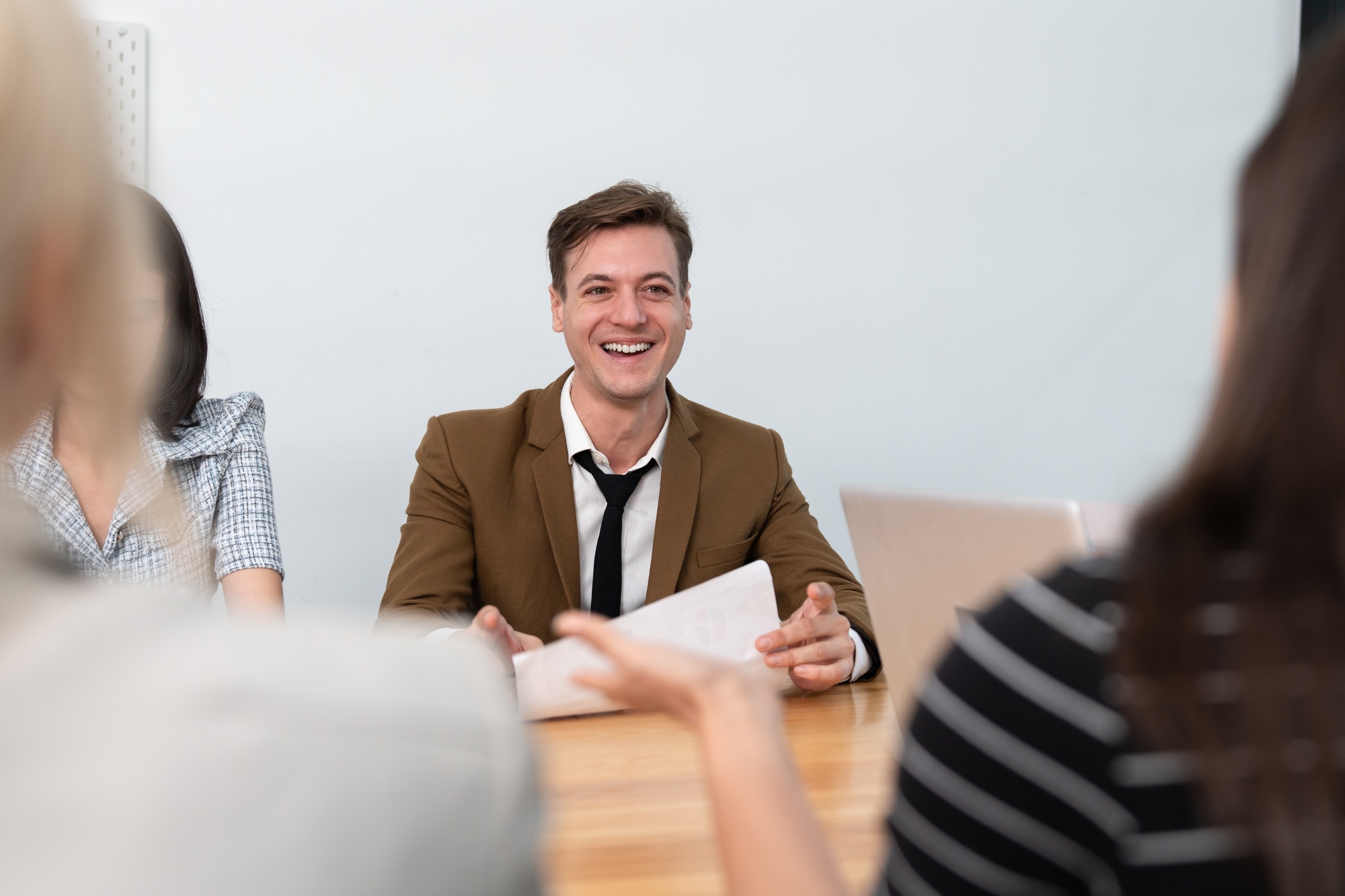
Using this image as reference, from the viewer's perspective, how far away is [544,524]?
2.13m

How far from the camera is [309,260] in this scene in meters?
2.86

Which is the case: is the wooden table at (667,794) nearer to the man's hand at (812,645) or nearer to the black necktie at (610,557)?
the man's hand at (812,645)

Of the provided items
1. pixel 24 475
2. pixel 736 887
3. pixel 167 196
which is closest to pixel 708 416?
pixel 24 475

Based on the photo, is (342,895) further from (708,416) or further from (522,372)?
(522,372)

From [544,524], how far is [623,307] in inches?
20.0

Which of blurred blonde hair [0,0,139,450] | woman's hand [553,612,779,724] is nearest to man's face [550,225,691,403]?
woman's hand [553,612,779,724]

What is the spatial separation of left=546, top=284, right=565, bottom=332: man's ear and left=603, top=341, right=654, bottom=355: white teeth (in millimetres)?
149

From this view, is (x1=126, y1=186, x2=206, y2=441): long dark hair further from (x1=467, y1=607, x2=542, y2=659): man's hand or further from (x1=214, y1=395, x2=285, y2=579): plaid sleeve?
(x1=467, y1=607, x2=542, y2=659): man's hand

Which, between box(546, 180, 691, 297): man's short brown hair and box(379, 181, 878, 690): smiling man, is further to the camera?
box(546, 180, 691, 297): man's short brown hair

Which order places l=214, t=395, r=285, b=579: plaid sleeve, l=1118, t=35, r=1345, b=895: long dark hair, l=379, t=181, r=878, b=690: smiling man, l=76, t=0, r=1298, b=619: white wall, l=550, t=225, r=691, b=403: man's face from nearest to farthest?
l=1118, t=35, r=1345, b=895: long dark hair
l=214, t=395, r=285, b=579: plaid sleeve
l=379, t=181, r=878, b=690: smiling man
l=550, t=225, r=691, b=403: man's face
l=76, t=0, r=1298, b=619: white wall

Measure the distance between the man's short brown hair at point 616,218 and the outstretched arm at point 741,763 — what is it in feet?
5.68

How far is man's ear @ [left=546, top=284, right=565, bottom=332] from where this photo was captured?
2.45 metres

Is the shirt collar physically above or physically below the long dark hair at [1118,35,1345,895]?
below

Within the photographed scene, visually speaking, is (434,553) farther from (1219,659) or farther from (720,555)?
(1219,659)
